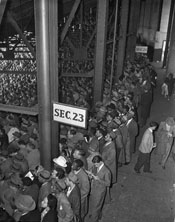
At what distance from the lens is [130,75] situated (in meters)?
12.8

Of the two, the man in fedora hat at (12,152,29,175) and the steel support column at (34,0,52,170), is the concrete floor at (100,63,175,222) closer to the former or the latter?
the steel support column at (34,0,52,170)

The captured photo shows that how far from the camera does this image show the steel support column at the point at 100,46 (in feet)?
27.1

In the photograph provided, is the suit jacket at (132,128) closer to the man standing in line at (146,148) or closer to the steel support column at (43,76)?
the man standing in line at (146,148)

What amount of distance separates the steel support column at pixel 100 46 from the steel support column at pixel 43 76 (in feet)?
13.1

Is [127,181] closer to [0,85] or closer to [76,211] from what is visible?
[76,211]

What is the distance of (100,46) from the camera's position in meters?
8.70

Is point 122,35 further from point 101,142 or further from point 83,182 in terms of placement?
point 83,182

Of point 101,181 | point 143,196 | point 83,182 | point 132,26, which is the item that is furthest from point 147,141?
point 132,26

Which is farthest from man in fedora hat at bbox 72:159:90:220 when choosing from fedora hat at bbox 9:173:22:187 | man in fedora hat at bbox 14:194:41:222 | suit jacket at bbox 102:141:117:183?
suit jacket at bbox 102:141:117:183

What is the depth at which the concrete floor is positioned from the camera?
598 centimetres

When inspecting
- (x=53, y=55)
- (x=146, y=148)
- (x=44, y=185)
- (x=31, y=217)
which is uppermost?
(x=53, y=55)

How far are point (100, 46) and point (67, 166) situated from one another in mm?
4816

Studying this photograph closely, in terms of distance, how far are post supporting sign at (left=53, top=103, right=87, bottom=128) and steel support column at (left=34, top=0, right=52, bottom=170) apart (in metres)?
0.17

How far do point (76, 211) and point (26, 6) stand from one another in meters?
6.75
